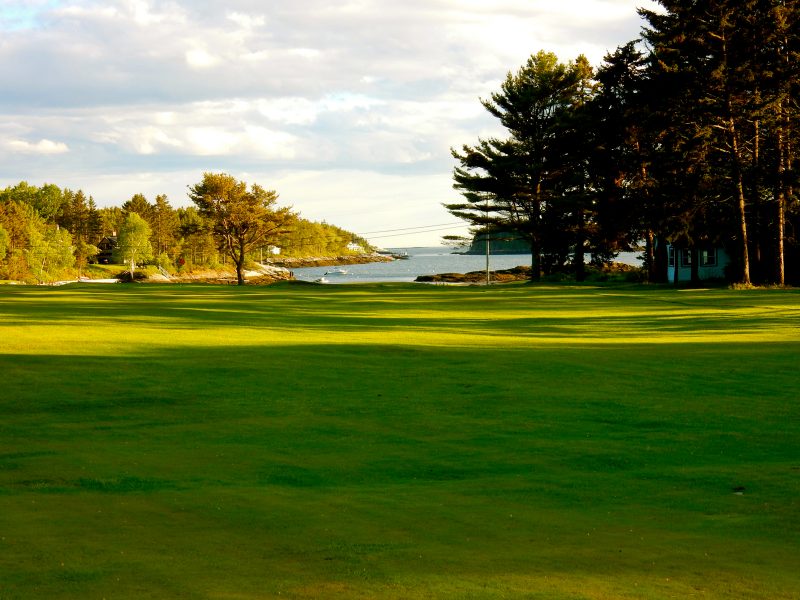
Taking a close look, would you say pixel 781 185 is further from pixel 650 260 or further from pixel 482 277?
pixel 482 277

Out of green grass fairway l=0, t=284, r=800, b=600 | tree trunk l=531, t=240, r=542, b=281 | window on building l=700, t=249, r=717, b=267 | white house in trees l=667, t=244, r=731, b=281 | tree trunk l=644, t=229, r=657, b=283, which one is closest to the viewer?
green grass fairway l=0, t=284, r=800, b=600

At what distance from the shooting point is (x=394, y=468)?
10133 millimetres

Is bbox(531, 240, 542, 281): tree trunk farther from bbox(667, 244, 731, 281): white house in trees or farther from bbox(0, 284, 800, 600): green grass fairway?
bbox(0, 284, 800, 600): green grass fairway

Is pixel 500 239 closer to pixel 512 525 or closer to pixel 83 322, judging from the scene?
pixel 83 322

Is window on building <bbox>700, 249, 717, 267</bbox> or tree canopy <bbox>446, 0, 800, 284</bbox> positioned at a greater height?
tree canopy <bbox>446, 0, 800, 284</bbox>

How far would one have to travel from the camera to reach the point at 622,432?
12141mm

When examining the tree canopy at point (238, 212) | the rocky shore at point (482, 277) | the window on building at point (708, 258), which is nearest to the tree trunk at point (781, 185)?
the window on building at point (708, 258)

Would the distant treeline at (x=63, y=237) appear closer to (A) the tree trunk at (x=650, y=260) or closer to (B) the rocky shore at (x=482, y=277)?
(B) the rocky shore at (x=482, y=277)

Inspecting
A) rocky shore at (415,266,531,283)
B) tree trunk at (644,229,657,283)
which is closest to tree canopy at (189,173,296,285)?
rocky shore at (415,266,531,283)

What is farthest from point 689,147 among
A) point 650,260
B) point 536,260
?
point 536,260

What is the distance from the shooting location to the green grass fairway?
6355mm

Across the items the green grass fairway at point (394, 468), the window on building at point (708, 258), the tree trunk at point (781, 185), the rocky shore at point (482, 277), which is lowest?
the green grass fairway at point (394, 468)

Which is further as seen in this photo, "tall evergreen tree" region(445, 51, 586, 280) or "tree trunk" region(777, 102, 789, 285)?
"tall evergreen tree" region(445, 51, 586, 280)

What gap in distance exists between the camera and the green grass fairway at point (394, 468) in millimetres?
6355
